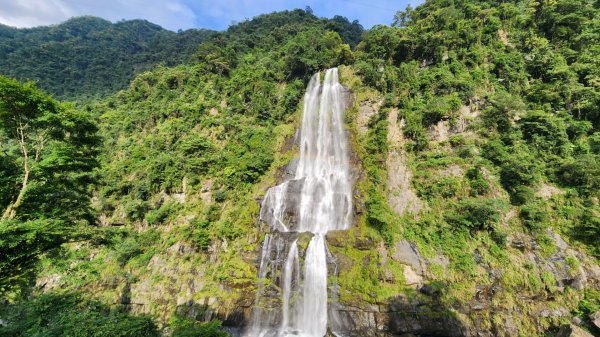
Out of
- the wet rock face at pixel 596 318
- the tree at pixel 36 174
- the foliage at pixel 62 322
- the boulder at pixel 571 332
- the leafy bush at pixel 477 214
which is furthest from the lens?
the leafy bush at pixel 477 214

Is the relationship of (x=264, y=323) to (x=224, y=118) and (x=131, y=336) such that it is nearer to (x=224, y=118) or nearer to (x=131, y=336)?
(x=131, y=336)

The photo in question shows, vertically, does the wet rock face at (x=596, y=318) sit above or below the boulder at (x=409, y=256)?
below

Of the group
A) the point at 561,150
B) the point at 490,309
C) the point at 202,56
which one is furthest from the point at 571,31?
the point at 202,56

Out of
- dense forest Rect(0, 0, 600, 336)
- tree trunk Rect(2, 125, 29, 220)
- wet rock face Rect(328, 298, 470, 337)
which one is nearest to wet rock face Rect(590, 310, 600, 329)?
dense forest Rect(0, 0, 600, 336)

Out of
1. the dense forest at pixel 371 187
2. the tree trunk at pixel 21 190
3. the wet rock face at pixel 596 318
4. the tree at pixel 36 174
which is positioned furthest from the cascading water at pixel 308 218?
the tree trunk at pixel 21 190

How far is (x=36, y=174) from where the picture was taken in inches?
331

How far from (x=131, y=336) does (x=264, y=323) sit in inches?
385

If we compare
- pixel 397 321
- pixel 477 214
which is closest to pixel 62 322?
pixel 397 321

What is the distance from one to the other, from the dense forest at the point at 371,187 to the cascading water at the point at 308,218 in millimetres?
991

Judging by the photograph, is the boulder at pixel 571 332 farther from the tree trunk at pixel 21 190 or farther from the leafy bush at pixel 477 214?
the tree trunk at pixel 21 190

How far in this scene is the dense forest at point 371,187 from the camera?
8672 mm

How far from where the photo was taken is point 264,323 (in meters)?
15.4

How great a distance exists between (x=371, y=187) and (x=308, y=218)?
186 inches

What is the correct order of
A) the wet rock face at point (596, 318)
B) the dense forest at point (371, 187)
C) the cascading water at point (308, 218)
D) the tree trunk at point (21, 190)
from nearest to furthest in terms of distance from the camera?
the tree trunk at point (21, 190) → the dense forest at point (371, 187) → the wet rock face at point (596, 318) → the cascading water at point (308, 218)
